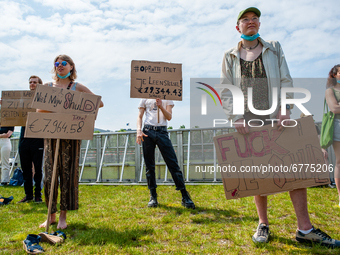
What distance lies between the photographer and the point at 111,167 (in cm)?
898

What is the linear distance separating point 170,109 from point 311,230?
9.02ft

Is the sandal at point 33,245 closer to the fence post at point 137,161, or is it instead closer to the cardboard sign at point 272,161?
the cardboard sign at point 272,161

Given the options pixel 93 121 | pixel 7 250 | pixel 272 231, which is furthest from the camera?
pixel 93 121

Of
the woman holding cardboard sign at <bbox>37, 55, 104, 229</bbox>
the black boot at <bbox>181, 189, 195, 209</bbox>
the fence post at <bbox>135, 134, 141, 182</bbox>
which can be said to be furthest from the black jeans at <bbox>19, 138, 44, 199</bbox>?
the fence post at <bbox>135, 134, 141, 182</bbox>

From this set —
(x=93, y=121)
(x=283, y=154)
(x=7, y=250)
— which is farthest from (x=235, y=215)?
(x=7, y=250)

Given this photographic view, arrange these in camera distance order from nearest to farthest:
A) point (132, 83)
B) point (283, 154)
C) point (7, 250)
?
point (283, 154), point (7, 250), point (132, 83)

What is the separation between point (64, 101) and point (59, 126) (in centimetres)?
32

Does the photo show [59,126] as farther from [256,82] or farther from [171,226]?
[256,82]

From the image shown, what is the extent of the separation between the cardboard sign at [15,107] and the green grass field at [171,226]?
5.10 feet

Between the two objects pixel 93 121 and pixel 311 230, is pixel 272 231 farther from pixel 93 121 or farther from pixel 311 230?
pixel 93 121

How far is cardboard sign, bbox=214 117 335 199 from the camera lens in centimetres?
236

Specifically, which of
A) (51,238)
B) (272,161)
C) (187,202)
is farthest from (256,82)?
(51,238)

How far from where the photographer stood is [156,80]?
410 centimetres

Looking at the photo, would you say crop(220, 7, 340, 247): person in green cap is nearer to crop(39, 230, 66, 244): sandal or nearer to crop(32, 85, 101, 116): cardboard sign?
crop(32, 85, 101, 116): cardboard sign
